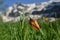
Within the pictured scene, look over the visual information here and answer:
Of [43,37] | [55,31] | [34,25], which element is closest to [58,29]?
[55,31]

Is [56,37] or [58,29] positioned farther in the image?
[58,29]

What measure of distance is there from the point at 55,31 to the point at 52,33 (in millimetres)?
115

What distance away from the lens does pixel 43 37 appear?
76.7 inches

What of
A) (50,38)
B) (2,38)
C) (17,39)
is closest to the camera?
(17,39)

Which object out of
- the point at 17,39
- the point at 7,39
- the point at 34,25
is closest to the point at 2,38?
the point at 7,39

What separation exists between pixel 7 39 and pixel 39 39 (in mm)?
287

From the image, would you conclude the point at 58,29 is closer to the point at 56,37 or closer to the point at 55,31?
the point at 55,31

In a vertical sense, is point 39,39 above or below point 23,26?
below

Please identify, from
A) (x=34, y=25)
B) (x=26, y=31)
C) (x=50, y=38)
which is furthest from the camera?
(x=50, y=38)

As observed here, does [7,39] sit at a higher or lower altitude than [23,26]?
lower

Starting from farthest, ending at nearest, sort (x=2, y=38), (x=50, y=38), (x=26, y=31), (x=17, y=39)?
1. (x=2, y=38)
2. (x=50, y=38)
3. (x=17, y=39)
4. (x=26, y=31)

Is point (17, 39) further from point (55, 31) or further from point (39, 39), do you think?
point (55, 31)

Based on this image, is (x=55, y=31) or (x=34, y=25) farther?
(x=55, y=31)

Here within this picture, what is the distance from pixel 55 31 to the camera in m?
2.05
